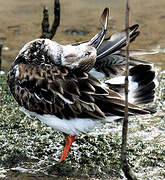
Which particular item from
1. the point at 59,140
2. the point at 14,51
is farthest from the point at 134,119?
the point at 14,51

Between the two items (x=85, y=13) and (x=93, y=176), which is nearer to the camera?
(x=93, y=176)

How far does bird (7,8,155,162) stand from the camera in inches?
185

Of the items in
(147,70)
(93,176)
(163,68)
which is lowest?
(93,176)

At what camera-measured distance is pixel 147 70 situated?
487cm

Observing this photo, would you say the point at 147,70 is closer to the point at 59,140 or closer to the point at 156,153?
the point at 156,153

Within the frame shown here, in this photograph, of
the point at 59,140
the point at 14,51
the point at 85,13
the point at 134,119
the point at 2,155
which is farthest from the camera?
the point at 85,13

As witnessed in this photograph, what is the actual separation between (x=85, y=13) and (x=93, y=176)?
19.2 feet

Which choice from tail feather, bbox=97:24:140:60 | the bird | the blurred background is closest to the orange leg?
the bird

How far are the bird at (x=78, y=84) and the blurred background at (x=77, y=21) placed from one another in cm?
304

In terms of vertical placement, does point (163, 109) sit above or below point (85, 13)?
below

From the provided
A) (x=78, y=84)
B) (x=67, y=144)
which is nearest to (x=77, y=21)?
(x=67, y=144)

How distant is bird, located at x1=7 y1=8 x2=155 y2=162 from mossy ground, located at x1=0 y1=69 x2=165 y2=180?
23 centimetres

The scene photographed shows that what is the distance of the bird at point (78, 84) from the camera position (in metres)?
4.69

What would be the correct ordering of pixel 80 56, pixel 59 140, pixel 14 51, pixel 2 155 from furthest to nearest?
1. pixel 14 51
2. pixel 59 140
3. pixel 2 155
4. pixel 80 56
